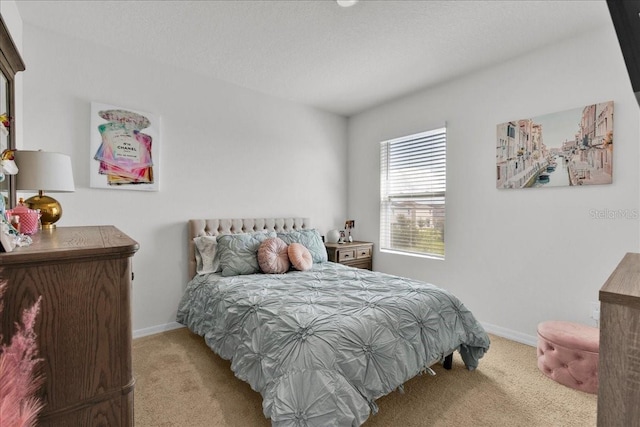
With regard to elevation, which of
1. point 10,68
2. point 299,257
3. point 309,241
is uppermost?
point 10,68

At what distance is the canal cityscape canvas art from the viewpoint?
2.39 m

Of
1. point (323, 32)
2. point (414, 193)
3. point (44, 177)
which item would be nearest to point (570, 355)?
point (414, 193)

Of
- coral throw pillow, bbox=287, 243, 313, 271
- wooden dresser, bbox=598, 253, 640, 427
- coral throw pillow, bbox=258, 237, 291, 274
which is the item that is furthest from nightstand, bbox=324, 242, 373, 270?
wooden dresser, bbox=598, 253, 640, 427

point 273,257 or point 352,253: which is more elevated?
point 273,257

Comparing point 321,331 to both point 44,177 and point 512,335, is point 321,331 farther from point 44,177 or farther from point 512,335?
point 512,335

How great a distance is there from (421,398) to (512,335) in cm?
146

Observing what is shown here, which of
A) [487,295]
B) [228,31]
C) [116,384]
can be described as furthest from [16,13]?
[487,295]

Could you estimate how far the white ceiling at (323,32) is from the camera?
2.18m

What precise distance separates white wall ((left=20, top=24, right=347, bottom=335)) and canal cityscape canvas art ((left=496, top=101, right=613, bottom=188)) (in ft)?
7.32

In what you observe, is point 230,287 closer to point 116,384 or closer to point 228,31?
point 116,384

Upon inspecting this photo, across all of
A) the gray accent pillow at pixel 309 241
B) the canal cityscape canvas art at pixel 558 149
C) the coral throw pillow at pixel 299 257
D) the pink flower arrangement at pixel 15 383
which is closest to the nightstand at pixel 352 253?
the gray accent pillow at pixel 309 241

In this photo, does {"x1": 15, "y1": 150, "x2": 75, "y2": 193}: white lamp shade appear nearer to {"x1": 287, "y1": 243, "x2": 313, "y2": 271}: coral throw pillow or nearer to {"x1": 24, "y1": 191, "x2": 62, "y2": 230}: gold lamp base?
{"x1": 24, "y1": 191, "x2": 62, "y2": 230}: gold lamp base

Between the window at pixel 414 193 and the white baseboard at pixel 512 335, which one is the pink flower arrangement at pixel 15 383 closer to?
the white baseboard at pixel 512 335

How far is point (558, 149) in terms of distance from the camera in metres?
2.60
